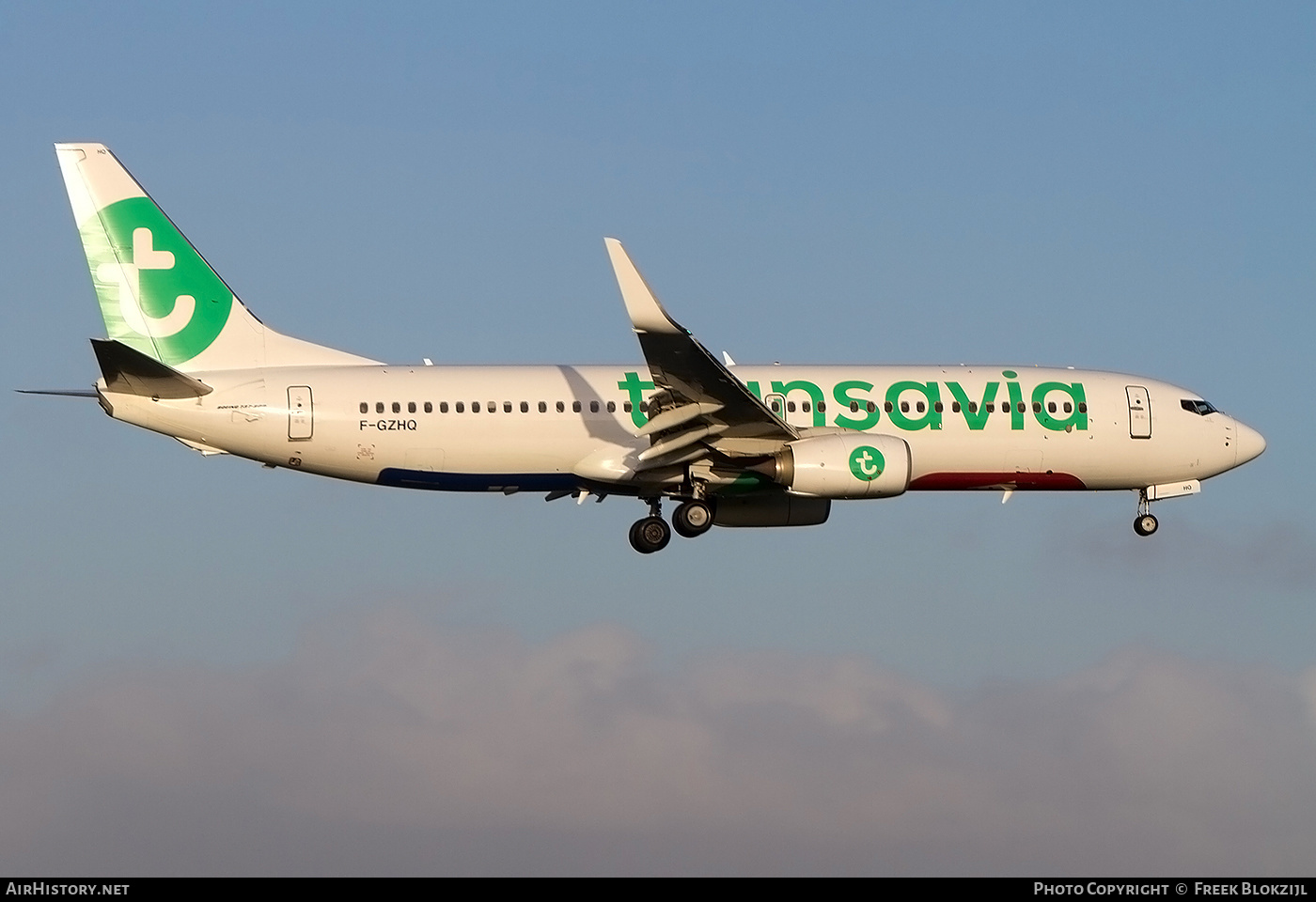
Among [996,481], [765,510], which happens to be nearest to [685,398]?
[765,510]

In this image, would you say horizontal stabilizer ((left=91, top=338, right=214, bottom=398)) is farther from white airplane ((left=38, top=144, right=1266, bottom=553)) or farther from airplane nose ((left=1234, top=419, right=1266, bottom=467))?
airplane nose ((left=1234, top=419, right=1266, bottom=467))

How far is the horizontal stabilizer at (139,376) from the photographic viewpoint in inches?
1769

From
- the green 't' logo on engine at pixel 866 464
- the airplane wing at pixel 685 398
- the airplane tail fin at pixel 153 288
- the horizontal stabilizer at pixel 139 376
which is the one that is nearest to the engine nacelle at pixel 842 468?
the green 't' logo on engine at pixel 866 464

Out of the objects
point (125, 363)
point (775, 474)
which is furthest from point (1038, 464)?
point (125, 363)

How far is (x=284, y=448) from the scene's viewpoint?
47.7m

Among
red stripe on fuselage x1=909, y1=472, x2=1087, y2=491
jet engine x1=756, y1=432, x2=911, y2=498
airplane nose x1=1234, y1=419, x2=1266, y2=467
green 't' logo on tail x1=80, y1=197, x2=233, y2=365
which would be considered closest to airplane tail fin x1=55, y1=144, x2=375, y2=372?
green 't' logo on tail x1=80, y1=197, x2=233, y2=365

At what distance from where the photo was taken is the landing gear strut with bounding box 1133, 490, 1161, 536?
53.4m

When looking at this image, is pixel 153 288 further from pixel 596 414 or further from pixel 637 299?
pixel 637 299

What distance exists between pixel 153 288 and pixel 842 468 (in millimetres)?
16821

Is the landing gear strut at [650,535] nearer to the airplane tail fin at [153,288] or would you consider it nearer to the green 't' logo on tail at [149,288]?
the airplane tail fin at [153,288]

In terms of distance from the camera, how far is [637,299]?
43.6 m

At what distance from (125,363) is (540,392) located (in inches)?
377

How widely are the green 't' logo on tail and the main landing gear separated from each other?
11114 mm
